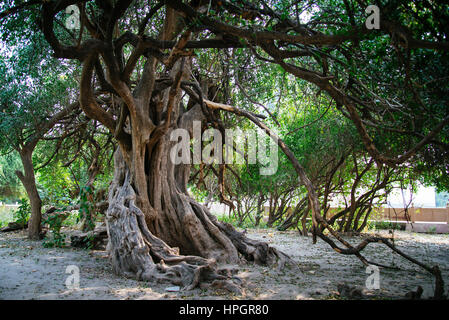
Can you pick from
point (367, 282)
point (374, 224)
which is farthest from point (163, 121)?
point (374, 224)

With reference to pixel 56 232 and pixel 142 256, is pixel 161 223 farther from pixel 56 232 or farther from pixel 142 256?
pixel 56 232

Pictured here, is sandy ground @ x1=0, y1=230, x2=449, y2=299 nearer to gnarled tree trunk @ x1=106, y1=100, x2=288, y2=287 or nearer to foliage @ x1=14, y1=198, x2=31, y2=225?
gnarled tree trunk @ x1=106, y1=100, x2=288, y2=287

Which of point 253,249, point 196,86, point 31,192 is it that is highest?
point 196,86

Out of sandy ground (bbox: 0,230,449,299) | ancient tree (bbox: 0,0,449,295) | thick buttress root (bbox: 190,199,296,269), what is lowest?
sandy ground (bbox: 0,230,449,299)

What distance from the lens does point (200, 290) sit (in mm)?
4730

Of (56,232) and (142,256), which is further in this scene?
(56,232)

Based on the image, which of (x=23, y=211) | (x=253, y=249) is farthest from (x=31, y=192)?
(x=253, y=249)

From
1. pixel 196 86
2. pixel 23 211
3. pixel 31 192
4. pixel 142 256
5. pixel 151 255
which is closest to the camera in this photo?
pixel 142 256

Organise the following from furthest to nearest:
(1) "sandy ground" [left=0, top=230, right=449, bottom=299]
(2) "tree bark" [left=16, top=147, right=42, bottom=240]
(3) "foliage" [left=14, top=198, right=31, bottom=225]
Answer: (3) "foliage" [left=14, top=198, right=31, bottom=225]
(2) "tree bark" [left=16, top=147, right=42, bottom=240]
(1) "sandy ground" [left=0, top=230, right=449, bottom=299]

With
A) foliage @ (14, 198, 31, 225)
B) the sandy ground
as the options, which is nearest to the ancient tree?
the sandy ground

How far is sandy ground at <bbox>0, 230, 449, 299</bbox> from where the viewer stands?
176 inches

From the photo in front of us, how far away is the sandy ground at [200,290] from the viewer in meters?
4.46

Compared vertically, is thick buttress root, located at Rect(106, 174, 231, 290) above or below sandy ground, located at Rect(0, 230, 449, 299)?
above
